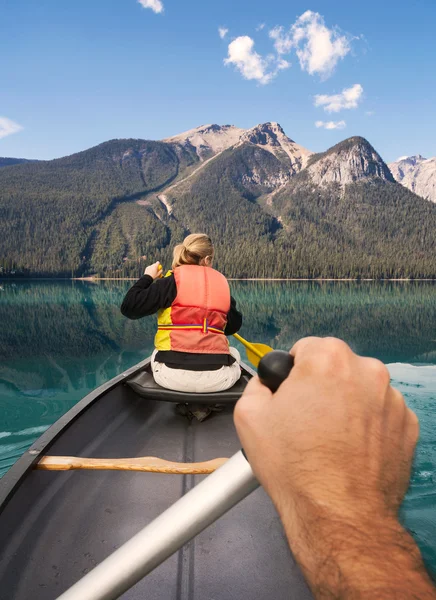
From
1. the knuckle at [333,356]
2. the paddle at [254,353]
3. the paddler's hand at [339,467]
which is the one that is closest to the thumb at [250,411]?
the paddler's hand at [339,467]

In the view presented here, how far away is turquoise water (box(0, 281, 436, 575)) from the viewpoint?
6.09 metres

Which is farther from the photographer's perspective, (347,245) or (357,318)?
(347,245)

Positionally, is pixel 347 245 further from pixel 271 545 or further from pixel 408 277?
pixel 271 545

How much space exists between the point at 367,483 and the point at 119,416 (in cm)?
400

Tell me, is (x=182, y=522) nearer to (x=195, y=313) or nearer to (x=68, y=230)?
(x=195, y=313)

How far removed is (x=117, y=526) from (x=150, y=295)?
7.37ft

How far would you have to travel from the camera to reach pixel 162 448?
12.4 ft

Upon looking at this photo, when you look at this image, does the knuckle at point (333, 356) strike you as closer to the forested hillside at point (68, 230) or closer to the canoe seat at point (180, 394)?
the canoe seat at point (180, 394)

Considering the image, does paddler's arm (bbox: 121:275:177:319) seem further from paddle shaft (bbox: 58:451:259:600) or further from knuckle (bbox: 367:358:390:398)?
knuckle (bbox: 367:358:390:398)

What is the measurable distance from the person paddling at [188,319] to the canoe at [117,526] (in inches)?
25.6

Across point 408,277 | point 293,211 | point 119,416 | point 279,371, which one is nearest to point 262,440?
point 279,371

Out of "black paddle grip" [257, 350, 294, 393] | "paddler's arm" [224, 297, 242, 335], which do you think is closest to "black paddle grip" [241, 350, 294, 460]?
"black paddle grip" [257, 350, 294, 393]

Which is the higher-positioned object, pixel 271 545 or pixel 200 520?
pixel 200 520

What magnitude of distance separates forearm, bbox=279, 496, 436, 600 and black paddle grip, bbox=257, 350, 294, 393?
0.72 ft
